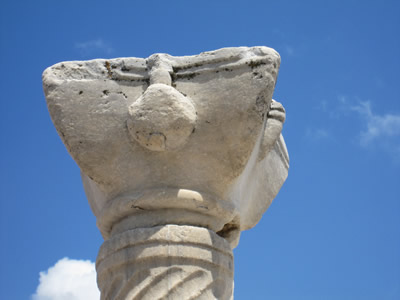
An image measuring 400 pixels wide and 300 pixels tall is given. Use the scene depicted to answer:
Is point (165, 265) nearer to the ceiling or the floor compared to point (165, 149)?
Answer: nearer to the floor

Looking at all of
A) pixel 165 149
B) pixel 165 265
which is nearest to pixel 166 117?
pixel 165 149

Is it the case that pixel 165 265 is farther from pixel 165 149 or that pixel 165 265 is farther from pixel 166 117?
pixel 166 117

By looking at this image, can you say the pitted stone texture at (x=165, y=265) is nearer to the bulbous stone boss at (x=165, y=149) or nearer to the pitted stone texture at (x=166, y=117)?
the bulbous stone boss at (x=165, y=149)

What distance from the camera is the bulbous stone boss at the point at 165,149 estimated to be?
362cm

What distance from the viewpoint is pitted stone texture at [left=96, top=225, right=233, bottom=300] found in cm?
353

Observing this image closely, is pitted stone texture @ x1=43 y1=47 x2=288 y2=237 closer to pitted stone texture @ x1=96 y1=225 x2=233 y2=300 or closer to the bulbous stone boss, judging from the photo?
the bulbous stone boss

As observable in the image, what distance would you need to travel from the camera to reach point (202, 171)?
12.5 feet

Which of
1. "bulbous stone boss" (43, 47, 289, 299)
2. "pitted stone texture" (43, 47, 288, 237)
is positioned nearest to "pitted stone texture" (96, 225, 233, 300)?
"bulbous stone boss" (43, 47, 289, 299)

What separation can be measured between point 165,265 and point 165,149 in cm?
71

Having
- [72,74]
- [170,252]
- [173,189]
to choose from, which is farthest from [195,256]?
[72,74]

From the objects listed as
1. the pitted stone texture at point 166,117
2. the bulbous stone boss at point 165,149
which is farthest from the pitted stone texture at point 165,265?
the pitted stone texture at point 166,117

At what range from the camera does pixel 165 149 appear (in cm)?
373

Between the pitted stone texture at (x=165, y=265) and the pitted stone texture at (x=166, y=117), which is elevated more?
the pitted stone texture at (x=166, y=117)

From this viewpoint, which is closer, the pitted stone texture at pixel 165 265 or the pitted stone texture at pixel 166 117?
the pitted stone texture at pixel 165 265
